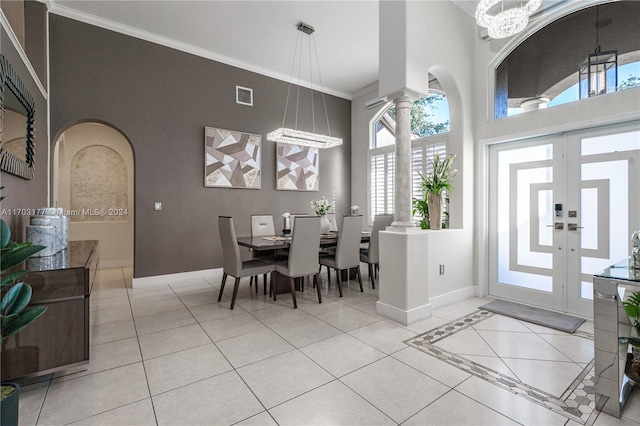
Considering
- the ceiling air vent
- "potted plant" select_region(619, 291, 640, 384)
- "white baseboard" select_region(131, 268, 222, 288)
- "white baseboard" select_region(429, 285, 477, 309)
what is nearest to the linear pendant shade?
the ceiling air vent

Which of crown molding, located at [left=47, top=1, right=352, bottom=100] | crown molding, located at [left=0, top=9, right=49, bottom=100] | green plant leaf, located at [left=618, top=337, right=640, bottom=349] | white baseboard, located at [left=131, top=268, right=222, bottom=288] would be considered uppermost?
crown molding, located at [left=47, top=1, right=352, bottom=100]

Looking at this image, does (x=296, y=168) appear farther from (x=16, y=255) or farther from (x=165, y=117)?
(x=16, y=255)

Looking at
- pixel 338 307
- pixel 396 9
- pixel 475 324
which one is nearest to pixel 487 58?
pixel 396 9

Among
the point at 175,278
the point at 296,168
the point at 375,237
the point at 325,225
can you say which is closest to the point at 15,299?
the point at 175,278

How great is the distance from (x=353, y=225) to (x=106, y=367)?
2919 millimetres

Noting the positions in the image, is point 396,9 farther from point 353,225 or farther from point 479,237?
point 479,237

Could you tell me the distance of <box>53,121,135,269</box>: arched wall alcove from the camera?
5.71 meters

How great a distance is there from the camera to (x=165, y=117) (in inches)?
185

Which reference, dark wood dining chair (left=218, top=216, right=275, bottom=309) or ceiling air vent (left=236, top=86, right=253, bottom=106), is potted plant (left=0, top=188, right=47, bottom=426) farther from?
ceiling air vent (left=236, top=86, right=253, bottom=106)

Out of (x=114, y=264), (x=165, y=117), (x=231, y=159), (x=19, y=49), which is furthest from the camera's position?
(x=114, y=264)

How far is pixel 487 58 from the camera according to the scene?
→ 385 centimetres

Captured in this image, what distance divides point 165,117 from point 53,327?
363 cm

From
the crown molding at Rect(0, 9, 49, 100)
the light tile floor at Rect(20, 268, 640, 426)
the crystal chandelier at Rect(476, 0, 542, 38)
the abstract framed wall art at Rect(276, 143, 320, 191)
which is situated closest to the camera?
the light tile floor at Rect(20, 268, 640, 426)

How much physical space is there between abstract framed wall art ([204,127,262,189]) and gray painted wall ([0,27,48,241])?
2027 mm
